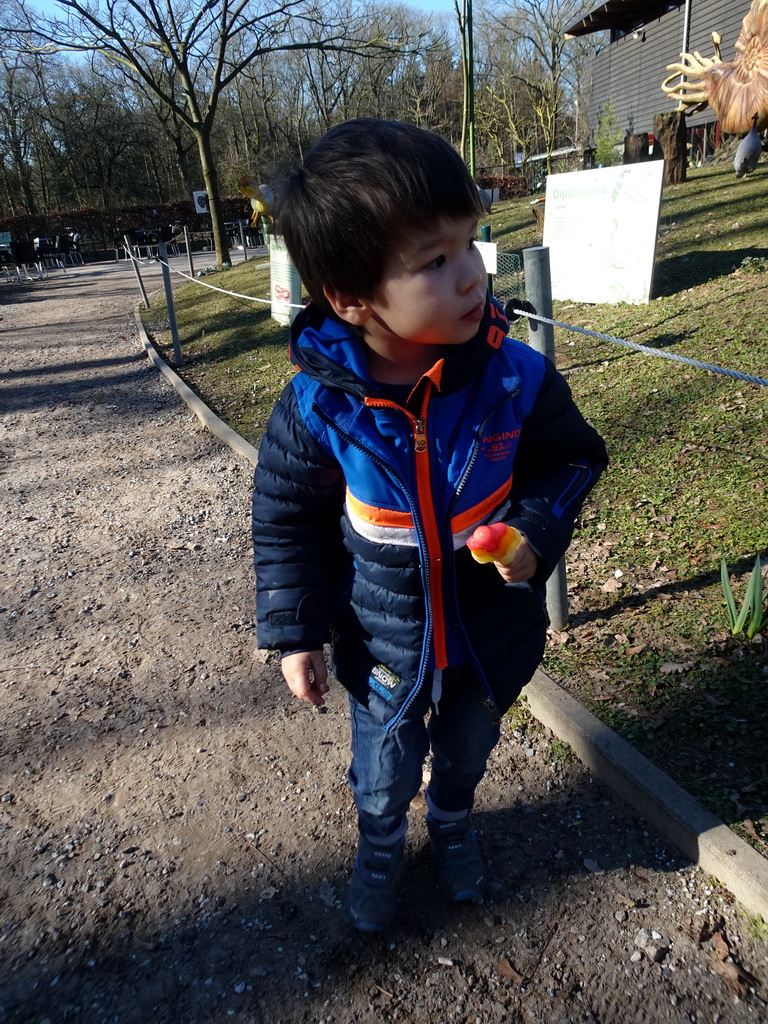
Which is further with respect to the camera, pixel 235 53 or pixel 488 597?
pixel 235 53

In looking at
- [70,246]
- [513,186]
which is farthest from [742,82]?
[70,246]

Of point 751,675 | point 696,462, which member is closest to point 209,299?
point 696,462

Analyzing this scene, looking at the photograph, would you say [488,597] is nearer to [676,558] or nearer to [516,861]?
[516,861]

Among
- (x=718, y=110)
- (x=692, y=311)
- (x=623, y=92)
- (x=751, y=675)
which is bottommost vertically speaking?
(x=751, y=675)

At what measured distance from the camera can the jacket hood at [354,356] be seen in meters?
1.41

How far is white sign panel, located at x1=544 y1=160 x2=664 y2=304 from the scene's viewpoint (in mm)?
6598

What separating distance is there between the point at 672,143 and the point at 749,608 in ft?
43.0

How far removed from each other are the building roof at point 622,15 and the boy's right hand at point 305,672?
2656 centimetres

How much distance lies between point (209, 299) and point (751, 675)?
1312 cm

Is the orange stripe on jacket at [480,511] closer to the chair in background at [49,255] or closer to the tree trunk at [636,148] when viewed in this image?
the tree trunk at [636,148]

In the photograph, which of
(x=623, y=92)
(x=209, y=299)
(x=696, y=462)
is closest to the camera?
(x=696, y=462)

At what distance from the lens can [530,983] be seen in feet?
5.48

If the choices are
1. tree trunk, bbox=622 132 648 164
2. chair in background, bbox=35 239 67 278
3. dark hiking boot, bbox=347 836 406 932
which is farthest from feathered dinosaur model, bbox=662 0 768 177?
chair in background, bbox=35 239 67 278

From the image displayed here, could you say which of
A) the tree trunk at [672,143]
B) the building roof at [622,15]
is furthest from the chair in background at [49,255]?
the tree trunk at [672,143]
